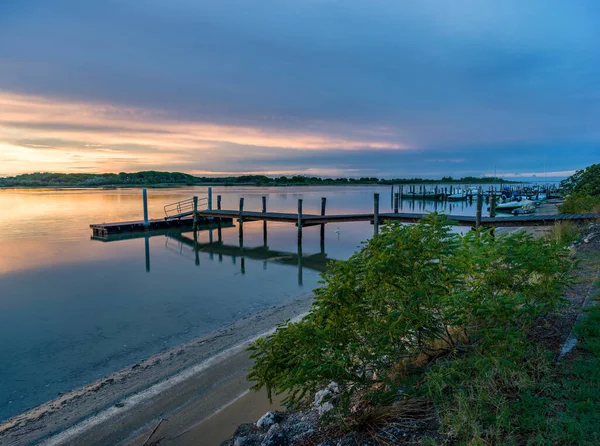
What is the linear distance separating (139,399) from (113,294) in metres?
8.70

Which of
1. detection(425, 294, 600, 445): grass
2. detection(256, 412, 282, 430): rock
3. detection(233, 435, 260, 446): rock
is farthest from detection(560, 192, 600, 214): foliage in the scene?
detection(233, 435, 260, 446): rock

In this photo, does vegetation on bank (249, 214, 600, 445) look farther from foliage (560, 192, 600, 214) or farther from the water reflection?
foliage (560, 192, 600, 214)

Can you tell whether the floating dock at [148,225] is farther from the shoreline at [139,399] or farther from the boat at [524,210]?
the boat at [524,210]

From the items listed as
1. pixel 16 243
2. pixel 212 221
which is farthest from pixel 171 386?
pixel 212 221

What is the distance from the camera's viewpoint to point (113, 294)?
13883 mm

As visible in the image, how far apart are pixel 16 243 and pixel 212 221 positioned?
1472 centimetres

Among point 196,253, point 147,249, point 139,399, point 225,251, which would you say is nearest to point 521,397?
point 139,399

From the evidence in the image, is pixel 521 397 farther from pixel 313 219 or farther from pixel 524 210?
pixel 524 210

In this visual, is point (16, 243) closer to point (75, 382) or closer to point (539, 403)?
point (75, 382)

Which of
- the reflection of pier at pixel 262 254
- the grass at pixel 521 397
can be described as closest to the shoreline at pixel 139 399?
the grass at pixel 521 397

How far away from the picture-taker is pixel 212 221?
113ft

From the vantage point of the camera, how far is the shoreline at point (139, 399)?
557 centimetres

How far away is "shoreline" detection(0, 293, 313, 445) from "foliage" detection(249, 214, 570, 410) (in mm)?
2254

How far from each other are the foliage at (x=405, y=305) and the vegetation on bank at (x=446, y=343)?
16 millimetres
